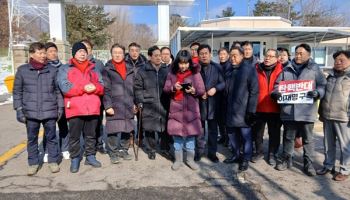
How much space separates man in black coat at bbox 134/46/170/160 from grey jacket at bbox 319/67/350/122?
2424 mm

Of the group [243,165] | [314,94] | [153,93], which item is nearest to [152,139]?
[153,93]

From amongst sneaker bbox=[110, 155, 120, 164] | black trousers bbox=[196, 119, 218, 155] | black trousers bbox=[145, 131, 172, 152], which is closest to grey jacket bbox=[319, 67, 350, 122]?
black trousers bbox=[196, 119, 218, 155]

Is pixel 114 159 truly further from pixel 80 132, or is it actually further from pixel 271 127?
pixel 271 127

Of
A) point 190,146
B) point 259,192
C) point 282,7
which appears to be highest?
point 282,7

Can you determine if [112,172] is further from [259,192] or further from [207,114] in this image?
[259,192]

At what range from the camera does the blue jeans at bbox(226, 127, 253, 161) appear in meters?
4.72

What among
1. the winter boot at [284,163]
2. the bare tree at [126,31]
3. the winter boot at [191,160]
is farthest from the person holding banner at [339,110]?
the bare tree at [126,31]

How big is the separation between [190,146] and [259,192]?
134 cm

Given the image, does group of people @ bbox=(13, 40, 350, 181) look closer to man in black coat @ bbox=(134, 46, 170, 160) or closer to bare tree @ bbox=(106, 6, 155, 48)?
man in black coat @ bbox=(134, 46, 170, 160)

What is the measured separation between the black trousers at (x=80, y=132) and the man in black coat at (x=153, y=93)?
0.82m

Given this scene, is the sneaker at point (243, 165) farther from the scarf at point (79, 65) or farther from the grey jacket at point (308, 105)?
the scarf at point (79, 65)

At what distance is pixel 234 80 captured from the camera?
4.73 meters

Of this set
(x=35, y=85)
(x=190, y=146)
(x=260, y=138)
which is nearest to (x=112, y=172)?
(x=190, y=146)

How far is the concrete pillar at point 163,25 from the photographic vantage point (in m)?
15.1
